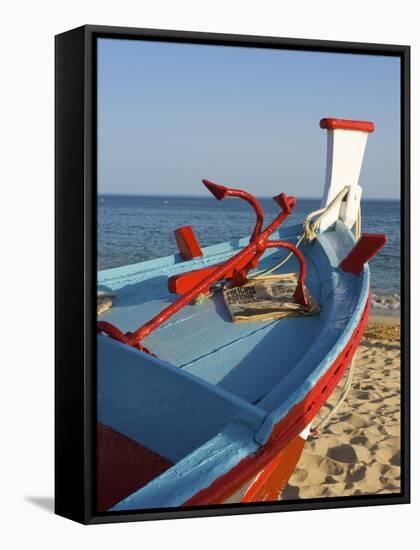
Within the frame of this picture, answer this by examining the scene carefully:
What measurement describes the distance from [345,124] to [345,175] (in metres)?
0.21

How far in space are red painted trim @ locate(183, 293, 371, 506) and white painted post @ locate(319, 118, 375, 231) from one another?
914 millimetres

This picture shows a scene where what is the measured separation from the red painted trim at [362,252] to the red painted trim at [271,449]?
52cm

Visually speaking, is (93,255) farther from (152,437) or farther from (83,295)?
(152,437)

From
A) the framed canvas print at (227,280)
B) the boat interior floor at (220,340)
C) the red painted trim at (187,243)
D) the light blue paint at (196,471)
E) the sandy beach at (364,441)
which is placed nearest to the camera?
the light blue paint at (196,471)

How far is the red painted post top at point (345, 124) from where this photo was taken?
3.96m

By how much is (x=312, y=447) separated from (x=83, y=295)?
127cm

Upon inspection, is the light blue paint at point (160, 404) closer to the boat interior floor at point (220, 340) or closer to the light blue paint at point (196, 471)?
the light blue paint at point (196, 471)

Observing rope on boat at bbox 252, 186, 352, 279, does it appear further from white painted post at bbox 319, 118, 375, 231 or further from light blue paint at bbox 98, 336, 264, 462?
light blue paint at bbox 98, 336, 264, 462

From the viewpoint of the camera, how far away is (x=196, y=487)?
2977 mm

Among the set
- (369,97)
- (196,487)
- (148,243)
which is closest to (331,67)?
(369,97)

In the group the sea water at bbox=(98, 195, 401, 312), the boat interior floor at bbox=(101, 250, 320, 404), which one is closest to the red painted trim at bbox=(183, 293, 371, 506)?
the boat interior floor at bbox=(101, 250, 320, 404)

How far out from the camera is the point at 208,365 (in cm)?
350

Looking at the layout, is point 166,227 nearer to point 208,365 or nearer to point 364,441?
point 364,441

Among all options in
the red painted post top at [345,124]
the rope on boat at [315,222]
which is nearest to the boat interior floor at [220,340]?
the rope on boat at [315,222]
